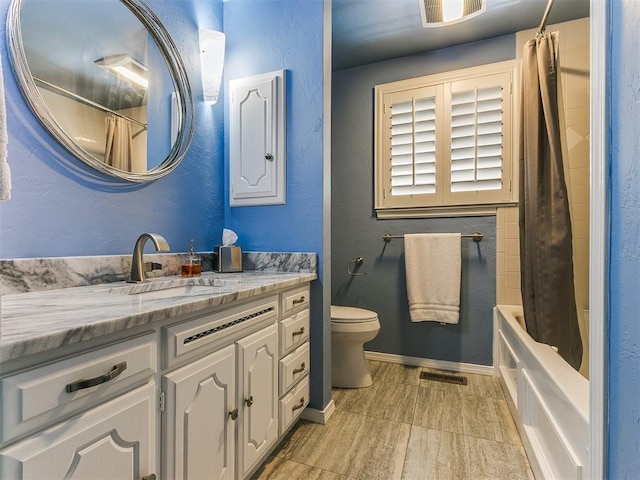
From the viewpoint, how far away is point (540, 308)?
1556 millimetres

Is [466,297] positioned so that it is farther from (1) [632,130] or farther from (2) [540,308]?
(1) [632,130]

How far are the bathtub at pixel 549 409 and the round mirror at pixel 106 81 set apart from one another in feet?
5.97

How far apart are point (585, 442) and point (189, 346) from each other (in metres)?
1.17

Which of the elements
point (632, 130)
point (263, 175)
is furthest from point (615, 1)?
point (263, 175)

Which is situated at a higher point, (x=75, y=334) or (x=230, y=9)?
(x=230, y=9)

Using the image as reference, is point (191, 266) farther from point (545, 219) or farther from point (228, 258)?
point (545, 219)

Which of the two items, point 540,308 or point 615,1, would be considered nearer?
point 615,1

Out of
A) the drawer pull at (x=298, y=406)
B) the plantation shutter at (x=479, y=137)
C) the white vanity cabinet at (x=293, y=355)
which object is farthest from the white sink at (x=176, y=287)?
the plantation shutter at (x=479, y=137)

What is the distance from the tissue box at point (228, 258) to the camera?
5.54ft

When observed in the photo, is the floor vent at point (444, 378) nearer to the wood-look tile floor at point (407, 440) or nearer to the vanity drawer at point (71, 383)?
the wood-look tile floor at point (407, 440)

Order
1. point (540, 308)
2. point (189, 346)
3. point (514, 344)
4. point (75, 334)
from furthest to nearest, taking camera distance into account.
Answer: point (514, 344)
point (540, 308)
point (189, 346)
point (75, 334)

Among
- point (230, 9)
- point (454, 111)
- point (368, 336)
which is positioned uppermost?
point (230, 9)

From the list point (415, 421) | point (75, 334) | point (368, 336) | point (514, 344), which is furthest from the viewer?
point (368, 336)

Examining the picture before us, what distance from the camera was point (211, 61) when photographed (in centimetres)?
172
